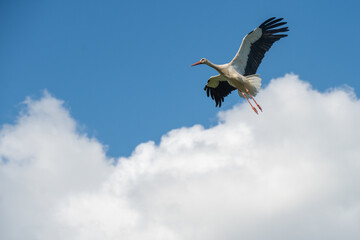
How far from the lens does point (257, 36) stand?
2144 centimetres

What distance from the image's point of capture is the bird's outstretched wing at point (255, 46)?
21.3 m

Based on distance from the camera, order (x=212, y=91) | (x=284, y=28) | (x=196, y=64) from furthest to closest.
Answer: (x=212, y=91), (x=196, y=64), (x=284, y=28)

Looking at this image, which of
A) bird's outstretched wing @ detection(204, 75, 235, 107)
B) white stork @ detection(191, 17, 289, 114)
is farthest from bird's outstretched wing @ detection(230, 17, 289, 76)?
bird's outstretched wing @ detection(204, 75, 235, 107)

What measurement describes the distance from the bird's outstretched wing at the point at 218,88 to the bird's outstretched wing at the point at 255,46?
196 cm

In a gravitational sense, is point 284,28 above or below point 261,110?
above

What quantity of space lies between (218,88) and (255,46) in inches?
127

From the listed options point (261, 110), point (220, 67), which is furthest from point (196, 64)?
point (261, 110)

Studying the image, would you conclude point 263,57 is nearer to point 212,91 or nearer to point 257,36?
point 257,36

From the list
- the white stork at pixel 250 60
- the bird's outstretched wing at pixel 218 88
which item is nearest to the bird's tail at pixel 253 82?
the white stork at pixel 250 60

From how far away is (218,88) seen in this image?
24328 mm

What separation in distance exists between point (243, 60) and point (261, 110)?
1913mm

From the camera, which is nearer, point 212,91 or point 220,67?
point 220,67

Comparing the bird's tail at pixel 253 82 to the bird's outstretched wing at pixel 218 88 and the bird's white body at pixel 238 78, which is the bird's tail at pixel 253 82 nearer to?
the bird's white body at pixel 238 78

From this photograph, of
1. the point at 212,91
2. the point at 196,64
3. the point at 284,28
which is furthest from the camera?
the point at 212,91
